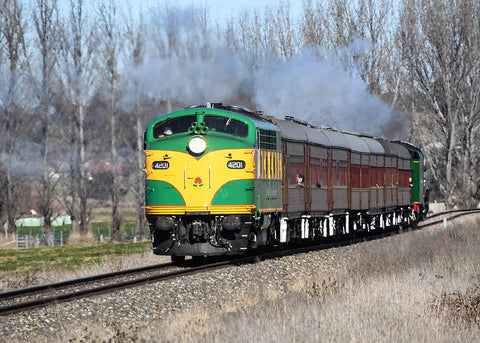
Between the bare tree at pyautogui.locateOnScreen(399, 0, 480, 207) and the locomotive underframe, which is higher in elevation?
the bare tree at pyautogui.locateOnScreen(399, 0, 480, 207)

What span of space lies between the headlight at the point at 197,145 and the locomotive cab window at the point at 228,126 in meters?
0.41

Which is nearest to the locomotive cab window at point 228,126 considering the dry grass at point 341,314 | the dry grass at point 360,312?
the dry grass at point 341,314

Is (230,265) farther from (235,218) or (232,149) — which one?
(232,149)

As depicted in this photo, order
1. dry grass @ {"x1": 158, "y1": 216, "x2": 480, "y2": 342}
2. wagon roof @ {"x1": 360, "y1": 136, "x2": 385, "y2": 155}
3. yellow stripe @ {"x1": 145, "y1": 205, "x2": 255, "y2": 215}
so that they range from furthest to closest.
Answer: wagon roof @ {"x1": 360, "y1": 136, "x2": 385, "y2": 155}, yellow stripe @ {"x1": 145, "y1": 205, "x2": 255, "y2": 215}, dry grass @ {"x1": 158, "y1": 216, "x2": 480, "y2": 342}

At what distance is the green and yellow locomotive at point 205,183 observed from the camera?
16.6 metres

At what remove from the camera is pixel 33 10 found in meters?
41.2

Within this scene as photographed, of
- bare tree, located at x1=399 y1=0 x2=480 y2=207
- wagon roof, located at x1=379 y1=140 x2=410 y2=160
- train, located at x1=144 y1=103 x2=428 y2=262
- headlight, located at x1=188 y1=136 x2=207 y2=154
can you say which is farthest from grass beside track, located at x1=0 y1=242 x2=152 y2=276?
bare tree, located at x1=399 y1=0 x2=480 y2=207

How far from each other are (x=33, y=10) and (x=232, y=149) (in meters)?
28.3

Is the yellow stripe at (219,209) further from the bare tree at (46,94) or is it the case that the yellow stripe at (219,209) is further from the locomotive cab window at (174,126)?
the bare tree at (46,94)

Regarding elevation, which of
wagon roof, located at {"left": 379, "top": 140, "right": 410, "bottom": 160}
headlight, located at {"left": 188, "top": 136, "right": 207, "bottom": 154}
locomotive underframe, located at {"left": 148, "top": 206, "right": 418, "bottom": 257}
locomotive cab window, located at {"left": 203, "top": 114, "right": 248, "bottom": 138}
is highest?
wagon roof, located at {"left": 379, "top": 140, "right": 410, "bottom": 160}

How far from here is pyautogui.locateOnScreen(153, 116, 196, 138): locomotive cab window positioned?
17000mm

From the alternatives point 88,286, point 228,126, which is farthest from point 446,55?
point 88,286

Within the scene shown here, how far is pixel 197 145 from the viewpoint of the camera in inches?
655

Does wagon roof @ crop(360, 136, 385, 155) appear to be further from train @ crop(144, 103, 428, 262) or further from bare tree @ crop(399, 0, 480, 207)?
bare tree @ crop(399, 0, 480, 207)
